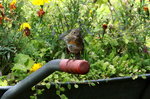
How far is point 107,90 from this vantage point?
2020 mm

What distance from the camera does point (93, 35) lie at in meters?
2.61

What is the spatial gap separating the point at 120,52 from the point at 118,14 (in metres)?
0.32

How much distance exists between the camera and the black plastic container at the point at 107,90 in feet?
6.19

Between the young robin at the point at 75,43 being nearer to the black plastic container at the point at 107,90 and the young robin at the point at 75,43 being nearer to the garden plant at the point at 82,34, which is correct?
the black plastic container at the point at 107,90

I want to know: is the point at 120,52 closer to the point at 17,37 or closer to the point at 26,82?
the point at 17,37

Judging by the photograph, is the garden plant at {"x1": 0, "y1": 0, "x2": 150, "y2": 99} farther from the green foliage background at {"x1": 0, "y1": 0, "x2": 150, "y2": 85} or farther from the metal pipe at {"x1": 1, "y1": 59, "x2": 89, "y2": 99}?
the metal pipe at {"x1": 1, "y1": 59, "x2": 89, "y2": 99}

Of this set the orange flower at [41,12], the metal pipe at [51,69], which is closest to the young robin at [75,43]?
the metal pipe at [51,69]

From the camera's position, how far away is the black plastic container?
189 centimetres

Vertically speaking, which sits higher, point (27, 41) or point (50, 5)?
point (50, 5)

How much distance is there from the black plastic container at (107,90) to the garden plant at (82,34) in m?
0.07

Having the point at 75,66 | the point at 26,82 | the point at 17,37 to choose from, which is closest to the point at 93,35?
the point at 17,37

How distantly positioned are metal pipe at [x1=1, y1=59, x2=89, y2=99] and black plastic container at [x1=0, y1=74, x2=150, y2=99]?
0.28m

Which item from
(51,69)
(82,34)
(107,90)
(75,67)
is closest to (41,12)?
(82,34)

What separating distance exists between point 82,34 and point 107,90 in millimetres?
573
